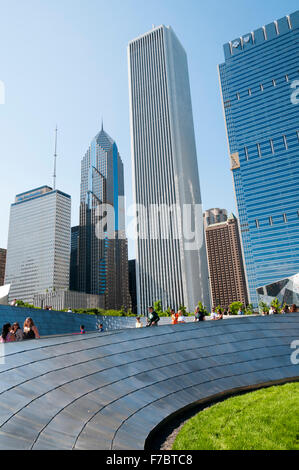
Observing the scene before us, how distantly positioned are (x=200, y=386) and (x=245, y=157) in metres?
138

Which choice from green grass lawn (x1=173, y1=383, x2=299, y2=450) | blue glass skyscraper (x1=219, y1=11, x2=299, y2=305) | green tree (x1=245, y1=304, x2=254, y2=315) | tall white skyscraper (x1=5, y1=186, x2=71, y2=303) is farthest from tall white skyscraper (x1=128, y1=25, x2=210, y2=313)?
green grass lawn (x1=173, y1=383, x2=299, y2=450)

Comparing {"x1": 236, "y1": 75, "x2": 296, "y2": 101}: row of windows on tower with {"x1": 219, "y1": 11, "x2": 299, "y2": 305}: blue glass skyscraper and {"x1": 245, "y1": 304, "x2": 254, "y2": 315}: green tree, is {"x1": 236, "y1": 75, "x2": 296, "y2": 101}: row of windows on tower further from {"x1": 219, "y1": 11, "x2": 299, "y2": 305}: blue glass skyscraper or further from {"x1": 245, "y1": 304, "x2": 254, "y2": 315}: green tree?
{"x1": 245, "y1": 304, "x2": 254, "y2": 315}: green tree

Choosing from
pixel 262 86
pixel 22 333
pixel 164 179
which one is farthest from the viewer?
pixel 262 86

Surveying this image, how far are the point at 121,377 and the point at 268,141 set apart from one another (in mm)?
140288

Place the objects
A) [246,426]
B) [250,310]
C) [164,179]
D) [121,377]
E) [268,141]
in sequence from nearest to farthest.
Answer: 1. [246,426]
2. [121,377]
3. [250,310]
4. [164,179]
5. [268,141]

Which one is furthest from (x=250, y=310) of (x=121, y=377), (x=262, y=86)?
(x=121, y=377)

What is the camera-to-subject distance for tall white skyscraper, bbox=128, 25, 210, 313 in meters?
122

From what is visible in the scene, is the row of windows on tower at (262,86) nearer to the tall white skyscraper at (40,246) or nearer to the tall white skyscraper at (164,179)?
the tall white skyscraper at (164,179)

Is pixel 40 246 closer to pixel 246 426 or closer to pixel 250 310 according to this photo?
pixel 250 310

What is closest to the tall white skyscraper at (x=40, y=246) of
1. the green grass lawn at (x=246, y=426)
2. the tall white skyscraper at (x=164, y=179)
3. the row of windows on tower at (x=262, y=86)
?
the tall white skyscraper at (x=164, y=179)

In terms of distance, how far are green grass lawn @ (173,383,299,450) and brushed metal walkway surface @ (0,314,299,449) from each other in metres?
0.89

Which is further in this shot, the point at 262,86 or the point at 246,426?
Answer: the point at 262,86

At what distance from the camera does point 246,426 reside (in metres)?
6.61
